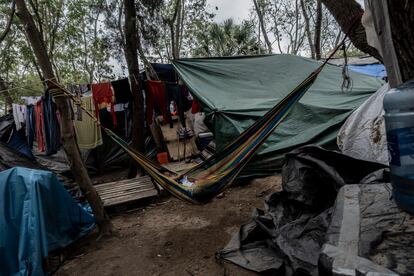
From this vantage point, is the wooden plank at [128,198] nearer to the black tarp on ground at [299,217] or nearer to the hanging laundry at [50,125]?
the hanging laundry at [50,125]

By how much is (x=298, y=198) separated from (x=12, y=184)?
1947mm

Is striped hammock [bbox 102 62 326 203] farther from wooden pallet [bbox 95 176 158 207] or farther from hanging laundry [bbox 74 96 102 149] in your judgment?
hanging laundry [bbox 74 96 102 149]

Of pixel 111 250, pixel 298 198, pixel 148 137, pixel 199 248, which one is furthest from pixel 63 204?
pixel 148 137

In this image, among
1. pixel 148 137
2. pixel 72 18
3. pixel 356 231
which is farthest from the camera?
pixel 72 18

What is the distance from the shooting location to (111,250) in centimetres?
219

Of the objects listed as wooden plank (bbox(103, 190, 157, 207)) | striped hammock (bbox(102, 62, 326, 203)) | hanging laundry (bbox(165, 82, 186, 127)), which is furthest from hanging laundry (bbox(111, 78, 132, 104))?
striped hammock (bbox(102, 62, 326, 203))

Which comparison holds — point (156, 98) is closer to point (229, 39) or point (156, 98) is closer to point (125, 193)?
point (125, 193)

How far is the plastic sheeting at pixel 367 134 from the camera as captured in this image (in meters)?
2.18

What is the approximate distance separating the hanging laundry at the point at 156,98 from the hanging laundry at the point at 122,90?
1.04ft

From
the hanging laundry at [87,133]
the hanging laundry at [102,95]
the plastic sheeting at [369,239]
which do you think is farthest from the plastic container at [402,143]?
the hanging laundry at [87,133]

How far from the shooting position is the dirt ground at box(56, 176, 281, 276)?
6.06 feet

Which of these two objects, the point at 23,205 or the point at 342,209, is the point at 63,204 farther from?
the point at 342,209

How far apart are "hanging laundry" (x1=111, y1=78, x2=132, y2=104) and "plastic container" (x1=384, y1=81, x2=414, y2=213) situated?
369 cm

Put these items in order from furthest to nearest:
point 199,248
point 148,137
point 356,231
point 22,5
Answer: point 148,137, point 22,5, point 199,248, point 356,231
